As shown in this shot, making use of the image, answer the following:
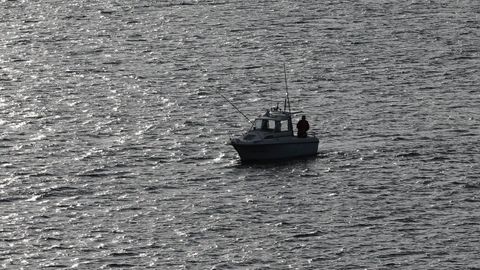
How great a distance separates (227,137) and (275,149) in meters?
7.38

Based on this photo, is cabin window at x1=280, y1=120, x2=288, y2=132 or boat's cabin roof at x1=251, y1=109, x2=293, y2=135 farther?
cabin window at x1=280, y1=120, x2=288, y2=132

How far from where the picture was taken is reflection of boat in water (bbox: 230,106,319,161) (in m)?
107

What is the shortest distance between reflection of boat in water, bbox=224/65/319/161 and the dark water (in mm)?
996

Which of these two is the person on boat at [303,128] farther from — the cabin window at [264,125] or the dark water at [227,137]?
the dark water at [227,137]

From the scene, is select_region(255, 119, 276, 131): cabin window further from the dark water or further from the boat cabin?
the dark water

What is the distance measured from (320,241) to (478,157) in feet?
68.5

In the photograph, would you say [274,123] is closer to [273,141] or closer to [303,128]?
[303,128]

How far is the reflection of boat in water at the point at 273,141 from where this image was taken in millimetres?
106750

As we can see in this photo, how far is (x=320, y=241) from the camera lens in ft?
295

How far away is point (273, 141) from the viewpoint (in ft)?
352

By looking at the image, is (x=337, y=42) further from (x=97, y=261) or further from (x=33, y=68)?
(x=97, y=261)

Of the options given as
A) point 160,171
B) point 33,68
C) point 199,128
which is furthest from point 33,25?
point 160,171

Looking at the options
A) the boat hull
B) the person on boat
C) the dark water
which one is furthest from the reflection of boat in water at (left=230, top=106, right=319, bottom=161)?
the dark water

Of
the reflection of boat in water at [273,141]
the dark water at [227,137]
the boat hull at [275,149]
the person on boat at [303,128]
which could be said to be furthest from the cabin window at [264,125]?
the dark water at [227,137]
